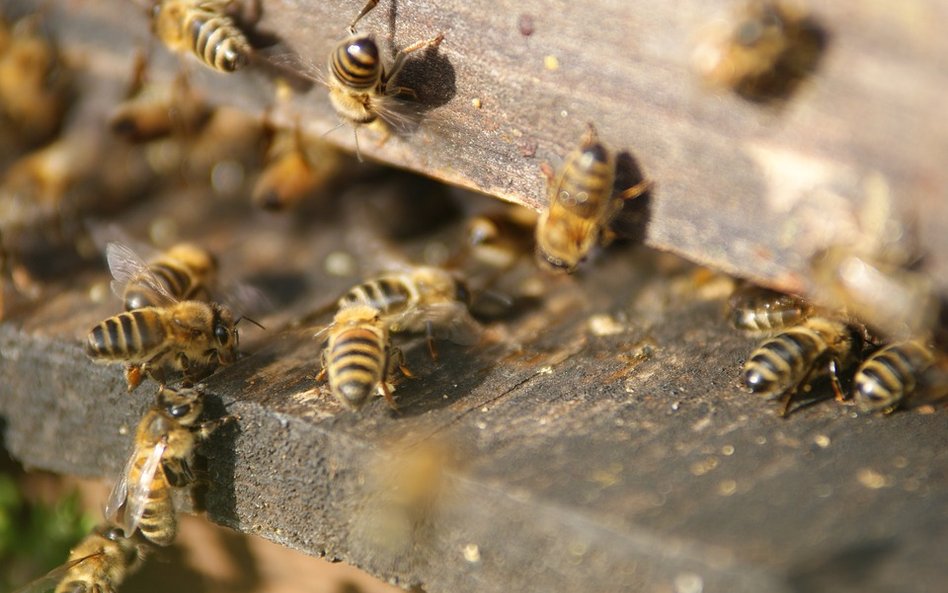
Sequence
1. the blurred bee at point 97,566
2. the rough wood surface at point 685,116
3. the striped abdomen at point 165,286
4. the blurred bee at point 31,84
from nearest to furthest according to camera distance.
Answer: the rough wood surface at point 685,116, the striped abdomen at point 165,286, the blurred bee at point 97,566, the blurred bee at point 31,84

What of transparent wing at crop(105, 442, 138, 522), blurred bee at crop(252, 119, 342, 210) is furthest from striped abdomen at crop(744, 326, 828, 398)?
blurred bee at crop(252, 119, 342, 210)

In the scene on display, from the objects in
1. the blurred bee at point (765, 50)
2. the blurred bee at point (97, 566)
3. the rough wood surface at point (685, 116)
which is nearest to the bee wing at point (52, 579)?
the blurred bee at point (97, 566)

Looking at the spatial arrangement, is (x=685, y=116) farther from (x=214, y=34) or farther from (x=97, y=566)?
(x=97, y=566)

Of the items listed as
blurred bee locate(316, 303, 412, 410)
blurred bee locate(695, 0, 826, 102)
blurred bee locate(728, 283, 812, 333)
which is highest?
blurred bee locate(695, 0, 826, 102)

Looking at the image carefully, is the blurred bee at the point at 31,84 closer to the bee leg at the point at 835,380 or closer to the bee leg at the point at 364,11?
the bee leg at the point at 364,11

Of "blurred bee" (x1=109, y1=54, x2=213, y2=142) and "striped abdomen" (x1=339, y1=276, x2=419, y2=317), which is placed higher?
"striped abdomen" (x1=339, y1=276, x2=419, y2=317)

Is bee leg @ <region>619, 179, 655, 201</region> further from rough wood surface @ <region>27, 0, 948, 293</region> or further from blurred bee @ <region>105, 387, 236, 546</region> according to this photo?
blurred bee @ <region>105, 387, 236, 546</region>
